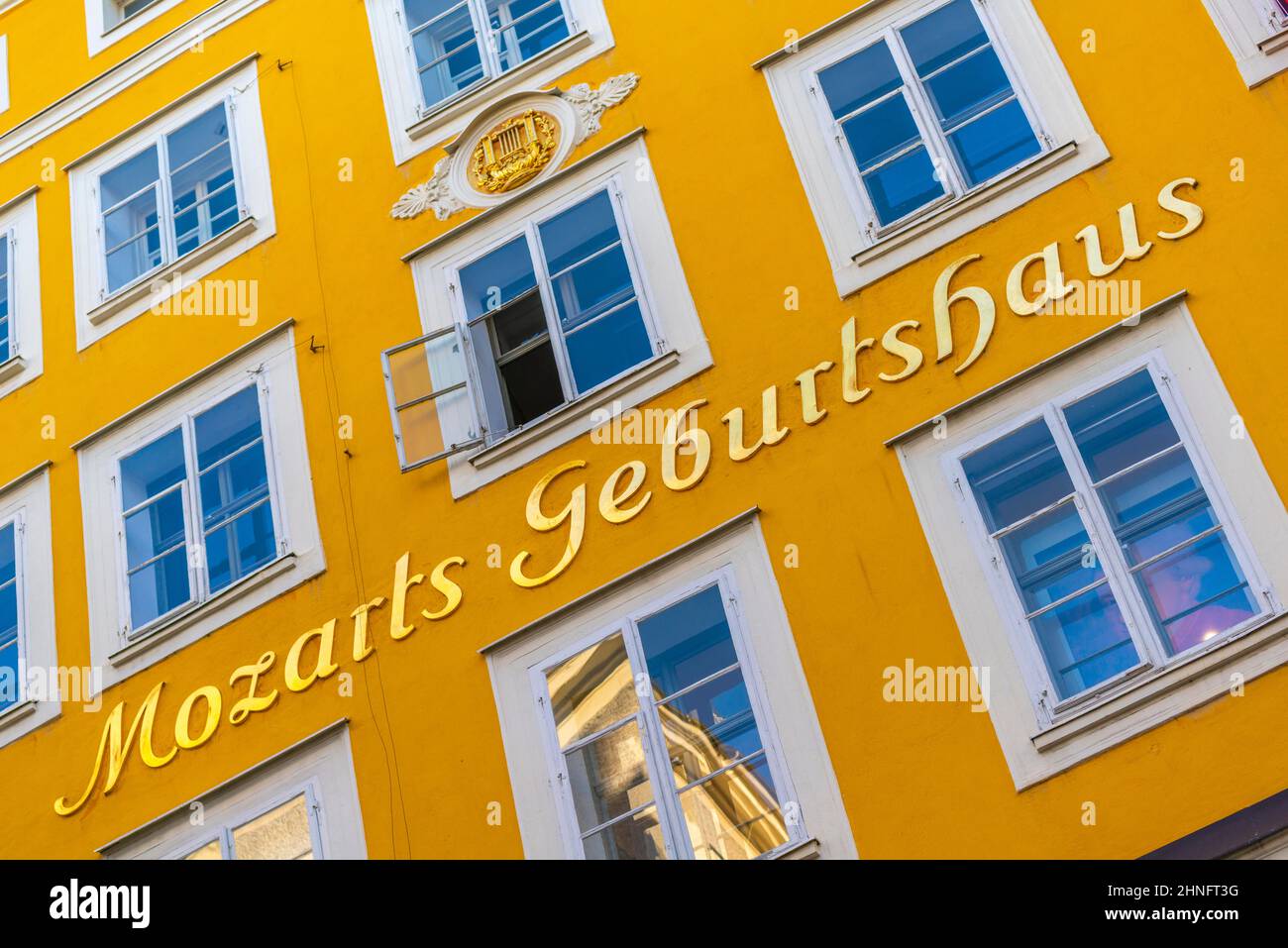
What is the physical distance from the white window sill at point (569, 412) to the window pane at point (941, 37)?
109 inches

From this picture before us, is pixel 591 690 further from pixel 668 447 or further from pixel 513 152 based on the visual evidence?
pixel 513 152

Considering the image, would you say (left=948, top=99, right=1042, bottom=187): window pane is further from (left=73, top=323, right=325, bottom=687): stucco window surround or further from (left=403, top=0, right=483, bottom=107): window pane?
(left=73, top=323, right=325, bottom=687): stucco window surround

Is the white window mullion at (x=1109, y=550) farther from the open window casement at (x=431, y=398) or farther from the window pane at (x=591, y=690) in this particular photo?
the open window casement at (x=431, y=398)

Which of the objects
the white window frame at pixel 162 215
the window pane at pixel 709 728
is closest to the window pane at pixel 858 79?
the window pane at pixel 709 728

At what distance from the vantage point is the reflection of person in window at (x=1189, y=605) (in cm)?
1029

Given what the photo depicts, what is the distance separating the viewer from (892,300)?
479 inches

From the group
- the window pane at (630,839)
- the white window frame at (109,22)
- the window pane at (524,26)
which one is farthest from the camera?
the white window frame at (109,22)

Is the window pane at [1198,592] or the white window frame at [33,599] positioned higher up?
the white window frame at [33,599]

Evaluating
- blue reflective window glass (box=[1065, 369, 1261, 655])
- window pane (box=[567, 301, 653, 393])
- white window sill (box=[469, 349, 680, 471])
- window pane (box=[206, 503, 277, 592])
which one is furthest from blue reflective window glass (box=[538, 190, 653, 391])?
blue reflective window glass (box=[1065, 369, 1261, 655])

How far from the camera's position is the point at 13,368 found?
51.4 ft

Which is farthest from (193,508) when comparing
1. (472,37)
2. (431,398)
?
(472,37)
